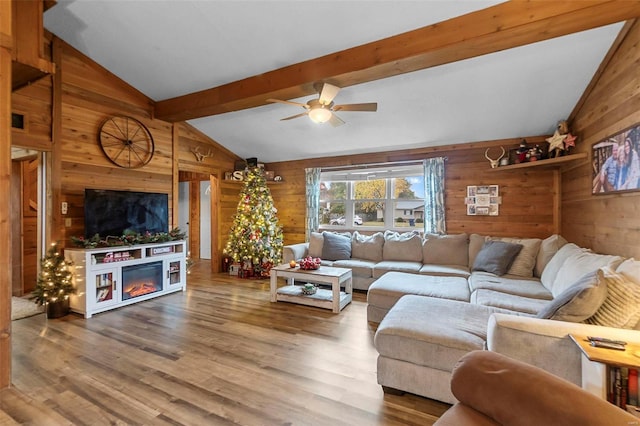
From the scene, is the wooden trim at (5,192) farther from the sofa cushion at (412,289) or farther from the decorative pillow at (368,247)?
the decorative pillow at (368,247)

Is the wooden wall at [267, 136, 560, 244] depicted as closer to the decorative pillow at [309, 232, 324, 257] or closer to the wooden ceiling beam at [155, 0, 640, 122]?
the decorative pillow at [309, 232, 324, 257]

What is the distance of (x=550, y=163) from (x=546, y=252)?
1167mm

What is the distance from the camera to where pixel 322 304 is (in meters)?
3.68

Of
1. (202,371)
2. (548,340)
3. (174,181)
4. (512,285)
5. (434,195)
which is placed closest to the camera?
(548,340)

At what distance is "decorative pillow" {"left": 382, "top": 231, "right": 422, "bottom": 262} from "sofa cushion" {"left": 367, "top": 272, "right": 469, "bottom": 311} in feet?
3.85

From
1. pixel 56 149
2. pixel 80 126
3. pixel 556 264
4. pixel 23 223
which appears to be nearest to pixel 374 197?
pixel 556 264

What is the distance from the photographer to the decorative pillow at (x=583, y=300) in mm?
1717

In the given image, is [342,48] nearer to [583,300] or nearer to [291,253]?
[583,300]

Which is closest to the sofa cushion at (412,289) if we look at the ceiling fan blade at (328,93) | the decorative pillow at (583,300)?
the decorative pillow at (583,300)

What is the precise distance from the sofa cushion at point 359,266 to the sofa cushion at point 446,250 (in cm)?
86

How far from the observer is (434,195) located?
4.86m

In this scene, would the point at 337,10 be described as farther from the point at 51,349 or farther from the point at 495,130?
the point at 51,349

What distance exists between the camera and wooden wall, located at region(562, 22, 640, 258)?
7.84 feet

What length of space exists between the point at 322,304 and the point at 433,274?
156 centimetres
